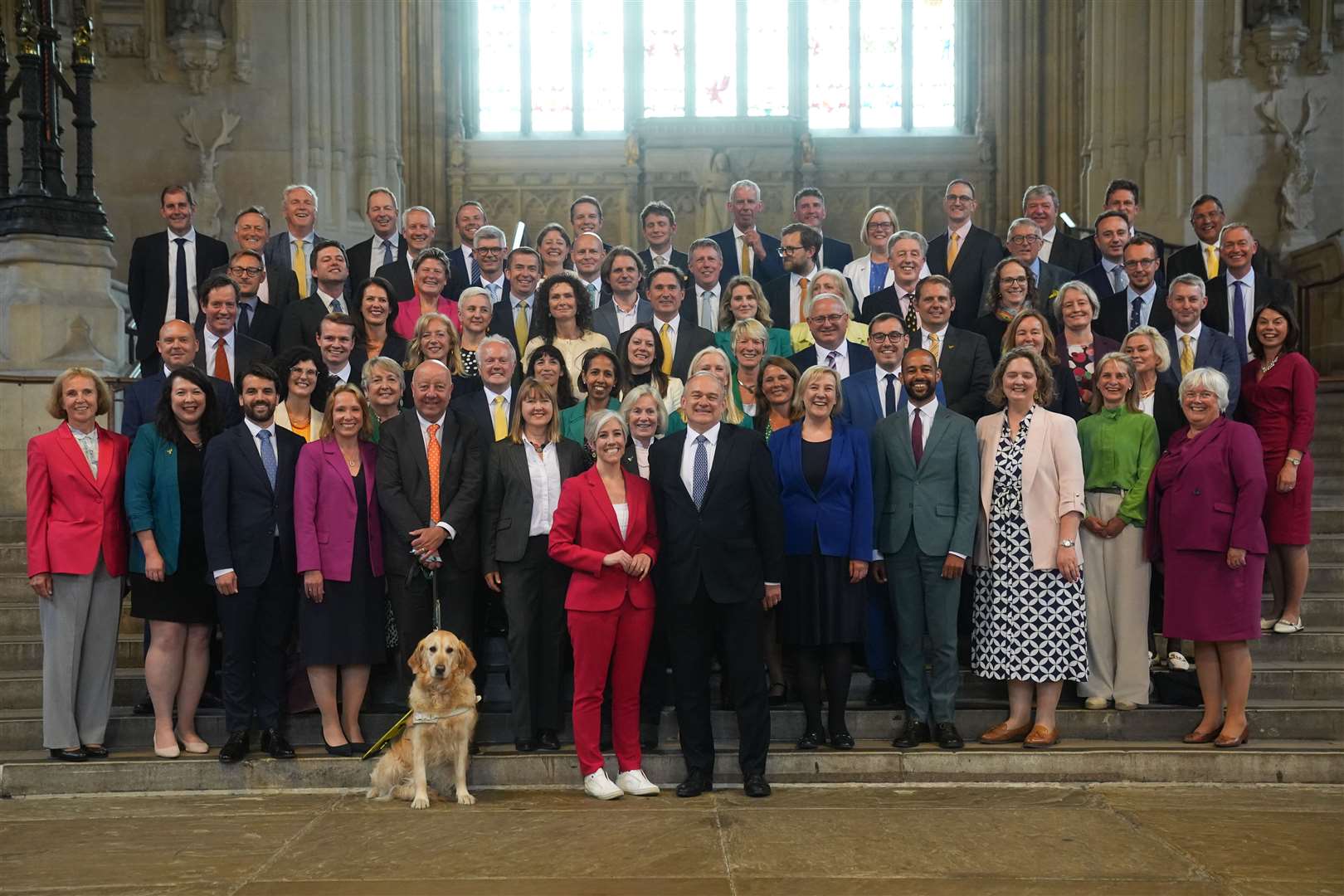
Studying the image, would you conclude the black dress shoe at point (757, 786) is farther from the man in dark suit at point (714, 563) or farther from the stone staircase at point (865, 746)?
the stone staircase at point (865, 746)

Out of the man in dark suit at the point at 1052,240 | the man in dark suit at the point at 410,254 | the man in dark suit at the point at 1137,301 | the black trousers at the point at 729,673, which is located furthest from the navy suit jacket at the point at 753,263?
the black trousers at the point at 729,673

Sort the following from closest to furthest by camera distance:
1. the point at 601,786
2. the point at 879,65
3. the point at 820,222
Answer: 1. the point at 601,786
2. the point at 820,222
3. the point at 879,65

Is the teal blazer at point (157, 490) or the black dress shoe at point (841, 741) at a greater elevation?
the teal blazer at point (157, 490)

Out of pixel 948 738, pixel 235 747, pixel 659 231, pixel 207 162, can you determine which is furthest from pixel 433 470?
pixel 207 162

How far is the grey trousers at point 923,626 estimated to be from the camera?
267 inches

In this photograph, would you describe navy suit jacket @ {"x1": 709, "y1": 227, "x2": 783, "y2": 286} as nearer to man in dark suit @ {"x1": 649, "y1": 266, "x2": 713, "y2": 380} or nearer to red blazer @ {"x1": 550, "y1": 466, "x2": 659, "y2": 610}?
man in dark suit @ {"x1": 649, "y1": 266, "x2": 713, "y2": 380}

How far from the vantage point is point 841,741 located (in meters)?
6.74

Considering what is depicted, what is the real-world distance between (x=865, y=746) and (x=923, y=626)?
1.96 feet

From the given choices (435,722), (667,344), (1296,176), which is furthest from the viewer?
(1296,176)

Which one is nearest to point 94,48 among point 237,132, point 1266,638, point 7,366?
point 237,132

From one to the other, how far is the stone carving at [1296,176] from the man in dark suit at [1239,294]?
19.6 feet

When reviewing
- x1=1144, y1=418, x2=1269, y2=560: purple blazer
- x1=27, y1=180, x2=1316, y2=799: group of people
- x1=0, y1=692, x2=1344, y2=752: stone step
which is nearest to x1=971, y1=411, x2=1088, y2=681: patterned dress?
x1=27, y1=180, x2=1316, y2=799: group of people

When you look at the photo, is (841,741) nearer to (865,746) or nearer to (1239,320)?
(865,746)

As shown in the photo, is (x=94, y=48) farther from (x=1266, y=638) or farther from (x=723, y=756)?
(x=1266, y=638)
